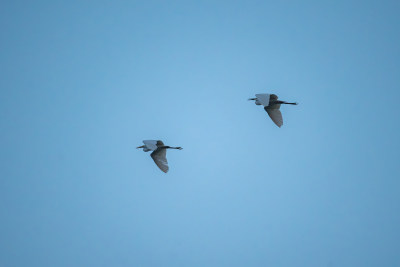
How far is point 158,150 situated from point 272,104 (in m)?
16.7

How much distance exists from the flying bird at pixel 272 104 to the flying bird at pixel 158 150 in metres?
14.2

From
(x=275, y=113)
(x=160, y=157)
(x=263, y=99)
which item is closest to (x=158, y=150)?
(x=160, y=157)

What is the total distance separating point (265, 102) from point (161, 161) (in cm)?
1638

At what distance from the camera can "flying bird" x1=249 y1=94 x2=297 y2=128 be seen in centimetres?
5319

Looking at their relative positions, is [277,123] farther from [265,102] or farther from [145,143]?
[145,143]

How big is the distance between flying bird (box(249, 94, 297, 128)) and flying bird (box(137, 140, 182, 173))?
14.2 metres

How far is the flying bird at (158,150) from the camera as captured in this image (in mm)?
57594

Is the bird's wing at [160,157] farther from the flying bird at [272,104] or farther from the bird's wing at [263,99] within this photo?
the bird's wing at [263,99]

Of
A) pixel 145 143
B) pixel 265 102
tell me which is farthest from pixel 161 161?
pixel 265 102

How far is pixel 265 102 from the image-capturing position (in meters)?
53.1

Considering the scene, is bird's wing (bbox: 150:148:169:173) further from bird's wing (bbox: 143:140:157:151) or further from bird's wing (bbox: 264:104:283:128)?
bird's wing (bbox: 264:104:283:128)

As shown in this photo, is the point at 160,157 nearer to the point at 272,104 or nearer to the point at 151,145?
the point at 151,145

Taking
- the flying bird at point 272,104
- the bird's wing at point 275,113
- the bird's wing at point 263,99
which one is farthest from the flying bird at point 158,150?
the bird's wing at point 275,113

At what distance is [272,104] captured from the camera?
54031mm
